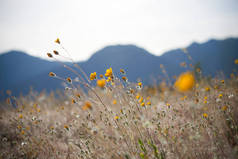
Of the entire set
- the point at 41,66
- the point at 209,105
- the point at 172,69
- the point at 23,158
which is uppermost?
the point at 209,105

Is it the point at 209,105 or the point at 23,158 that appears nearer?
the point at 209,105

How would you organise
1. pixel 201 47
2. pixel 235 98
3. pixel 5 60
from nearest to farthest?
pixel 235 98 → pixel 5 60 → pixel 201 47

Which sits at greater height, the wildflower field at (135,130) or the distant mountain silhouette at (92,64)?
the wildflower field at (135,130)

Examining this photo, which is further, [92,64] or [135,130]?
[92,64]

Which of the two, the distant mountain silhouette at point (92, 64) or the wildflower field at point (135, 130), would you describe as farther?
the distant mountain silhouette at point (92, 64)

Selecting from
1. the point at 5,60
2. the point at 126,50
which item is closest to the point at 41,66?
the point at 5,60

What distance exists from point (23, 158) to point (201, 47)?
204 metres

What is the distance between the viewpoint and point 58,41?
5.84ft

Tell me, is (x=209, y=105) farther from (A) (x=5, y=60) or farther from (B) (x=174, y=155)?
(A) (x=5, y=60)

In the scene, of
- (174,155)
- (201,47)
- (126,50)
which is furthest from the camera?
(201,47)

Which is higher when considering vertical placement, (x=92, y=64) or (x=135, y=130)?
(x=135, y=130)

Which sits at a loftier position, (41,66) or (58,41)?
(58,41)

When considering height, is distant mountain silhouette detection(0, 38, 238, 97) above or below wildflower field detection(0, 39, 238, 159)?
below

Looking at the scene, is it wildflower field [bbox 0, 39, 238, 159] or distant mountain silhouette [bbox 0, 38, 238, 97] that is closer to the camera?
wildflower field [bbox 0, 39, 238, 159]
